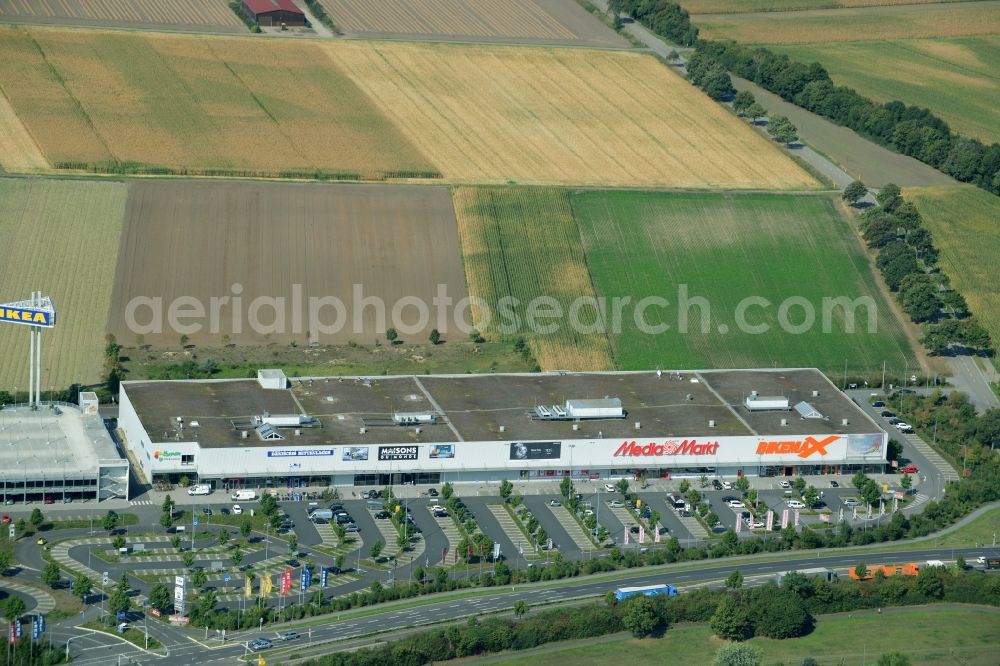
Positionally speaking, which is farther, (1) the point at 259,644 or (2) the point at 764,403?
(2) the point at 764,403

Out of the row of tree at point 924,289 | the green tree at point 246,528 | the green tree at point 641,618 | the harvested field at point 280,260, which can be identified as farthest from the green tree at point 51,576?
the row of tree at point 924,289

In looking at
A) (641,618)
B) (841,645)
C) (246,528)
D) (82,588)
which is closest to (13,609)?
(82,588)

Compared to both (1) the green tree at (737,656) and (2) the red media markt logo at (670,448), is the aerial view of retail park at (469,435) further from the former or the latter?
(1) the green tree at (737,656)

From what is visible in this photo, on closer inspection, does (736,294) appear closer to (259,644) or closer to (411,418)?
(411,418)

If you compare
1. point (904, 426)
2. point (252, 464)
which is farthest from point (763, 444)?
point (252, 464)

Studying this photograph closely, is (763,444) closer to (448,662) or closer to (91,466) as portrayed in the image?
(448,662)

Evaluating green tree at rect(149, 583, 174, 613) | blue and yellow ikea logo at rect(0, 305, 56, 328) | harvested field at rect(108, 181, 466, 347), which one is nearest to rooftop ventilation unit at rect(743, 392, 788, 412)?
harvested field at rect(108, 181, 466, 347)
